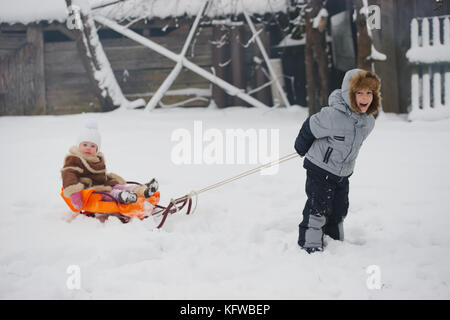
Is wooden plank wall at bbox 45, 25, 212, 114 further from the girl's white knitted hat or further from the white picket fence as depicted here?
the girl's white knitted hat

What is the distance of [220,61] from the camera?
33.1 ft

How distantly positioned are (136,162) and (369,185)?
2.83 metres

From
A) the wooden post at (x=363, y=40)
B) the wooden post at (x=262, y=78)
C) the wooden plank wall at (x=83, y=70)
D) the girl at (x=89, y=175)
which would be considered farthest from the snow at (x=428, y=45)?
the girl at (x=89, y=175)

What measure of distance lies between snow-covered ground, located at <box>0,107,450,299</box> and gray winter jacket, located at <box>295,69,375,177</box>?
2.12ft

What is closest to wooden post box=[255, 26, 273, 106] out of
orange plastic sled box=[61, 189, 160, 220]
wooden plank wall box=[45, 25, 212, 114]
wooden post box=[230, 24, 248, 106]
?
wooden post box=[230, 24, 248, 106]

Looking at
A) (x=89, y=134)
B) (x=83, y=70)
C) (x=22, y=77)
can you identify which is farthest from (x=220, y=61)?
(x=89, y=134)

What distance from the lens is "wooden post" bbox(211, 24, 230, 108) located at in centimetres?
1003

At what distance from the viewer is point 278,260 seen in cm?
347

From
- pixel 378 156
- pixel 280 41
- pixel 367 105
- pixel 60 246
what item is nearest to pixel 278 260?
pixel 367 105

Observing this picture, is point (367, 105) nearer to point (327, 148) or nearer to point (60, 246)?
point (327, 148)

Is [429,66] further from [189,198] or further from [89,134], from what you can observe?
[89,134]

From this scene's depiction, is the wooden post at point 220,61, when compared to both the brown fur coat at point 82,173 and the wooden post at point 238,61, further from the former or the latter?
the brown fur coat at point 82,173

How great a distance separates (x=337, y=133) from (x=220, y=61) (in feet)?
22.7

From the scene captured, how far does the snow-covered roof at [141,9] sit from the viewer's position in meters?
9.79
